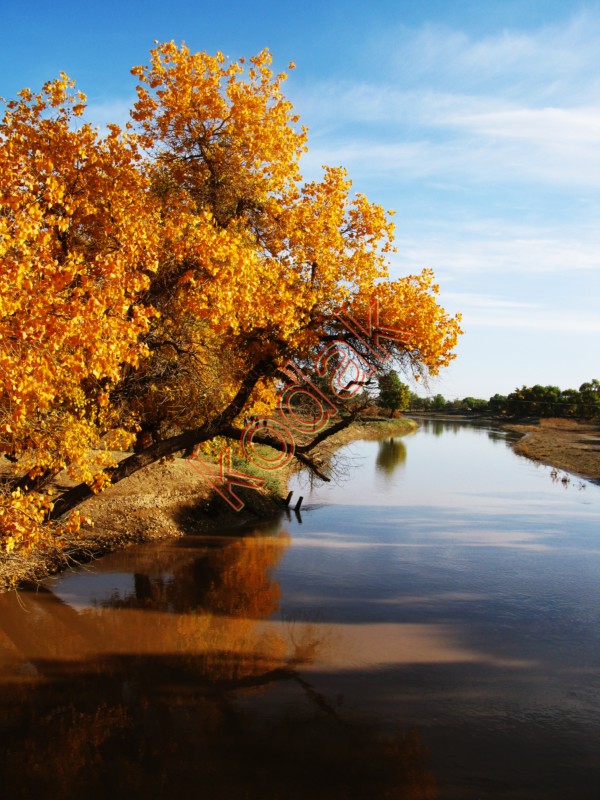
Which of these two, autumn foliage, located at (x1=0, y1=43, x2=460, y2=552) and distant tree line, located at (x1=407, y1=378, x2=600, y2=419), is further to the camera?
distant tree line, located at (x1=407, y1=378, x2=600, y2=419)

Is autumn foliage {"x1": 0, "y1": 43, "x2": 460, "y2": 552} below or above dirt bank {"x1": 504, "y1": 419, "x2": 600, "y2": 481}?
above

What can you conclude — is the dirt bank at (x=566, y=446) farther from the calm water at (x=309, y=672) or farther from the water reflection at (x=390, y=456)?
the calm water at (x=309, y=672)

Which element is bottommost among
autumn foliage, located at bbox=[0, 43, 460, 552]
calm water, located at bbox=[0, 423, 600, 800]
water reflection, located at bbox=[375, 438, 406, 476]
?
calm water, located at bbox=[0, 423, 600, 800]

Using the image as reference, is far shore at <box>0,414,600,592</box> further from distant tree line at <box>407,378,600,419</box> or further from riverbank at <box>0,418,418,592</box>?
distant tree line at <box>407,378,600,419</box>

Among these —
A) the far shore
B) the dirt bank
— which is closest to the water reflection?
the dirt bank

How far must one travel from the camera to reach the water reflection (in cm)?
4263

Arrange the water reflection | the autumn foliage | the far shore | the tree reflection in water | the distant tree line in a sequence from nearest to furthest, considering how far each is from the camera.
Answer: the tree reflection in water
the autumn foliage
the far shore
the water reflection
the distant tree line

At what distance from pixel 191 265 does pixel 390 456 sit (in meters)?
40.0

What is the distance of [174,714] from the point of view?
962 centimetres

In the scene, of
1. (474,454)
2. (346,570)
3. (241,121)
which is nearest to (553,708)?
(346,570)

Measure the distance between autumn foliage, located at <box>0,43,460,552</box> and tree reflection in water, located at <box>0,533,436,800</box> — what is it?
2.30 metres

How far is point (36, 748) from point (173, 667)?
9.98 ft

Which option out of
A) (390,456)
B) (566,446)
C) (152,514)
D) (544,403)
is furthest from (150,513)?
(544,403)

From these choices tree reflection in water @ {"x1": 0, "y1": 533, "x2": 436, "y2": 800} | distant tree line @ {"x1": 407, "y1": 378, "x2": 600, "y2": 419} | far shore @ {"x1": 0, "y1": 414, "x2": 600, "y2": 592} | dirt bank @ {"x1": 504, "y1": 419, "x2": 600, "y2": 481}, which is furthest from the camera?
distant tree line @ {"x1": 407, "y1": 378, "x2": 600, "y2": 419}
